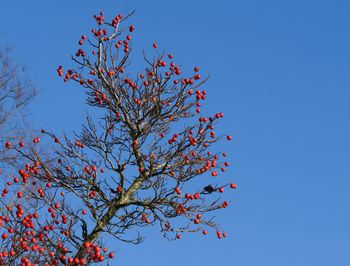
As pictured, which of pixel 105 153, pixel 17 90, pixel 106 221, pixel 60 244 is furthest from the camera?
pixel 17 90

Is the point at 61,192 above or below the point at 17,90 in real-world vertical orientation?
below

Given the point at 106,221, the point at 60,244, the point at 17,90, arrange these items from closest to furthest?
the point at 60,244 < the point at 106,221 < the point at 17,90

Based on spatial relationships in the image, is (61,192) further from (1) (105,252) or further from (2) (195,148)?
(2) (195,148)

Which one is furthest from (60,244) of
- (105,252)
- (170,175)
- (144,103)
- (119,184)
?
(144,103)

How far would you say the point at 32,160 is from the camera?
8898mm

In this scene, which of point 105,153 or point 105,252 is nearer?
point 105,252

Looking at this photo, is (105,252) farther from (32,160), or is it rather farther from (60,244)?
(32,160)

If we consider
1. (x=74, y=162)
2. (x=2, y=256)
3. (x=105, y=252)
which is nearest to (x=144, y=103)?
(x=74, y=162)

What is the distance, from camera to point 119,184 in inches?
368

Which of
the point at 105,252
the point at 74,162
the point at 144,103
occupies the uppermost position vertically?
the point at 144,103

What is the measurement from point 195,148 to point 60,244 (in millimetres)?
3579

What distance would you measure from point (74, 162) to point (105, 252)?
220cm

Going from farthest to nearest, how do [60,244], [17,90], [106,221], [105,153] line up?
[17,90] < [105,153] < [106,221] < [60,244]

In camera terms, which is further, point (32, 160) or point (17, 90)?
point (17, 90)
